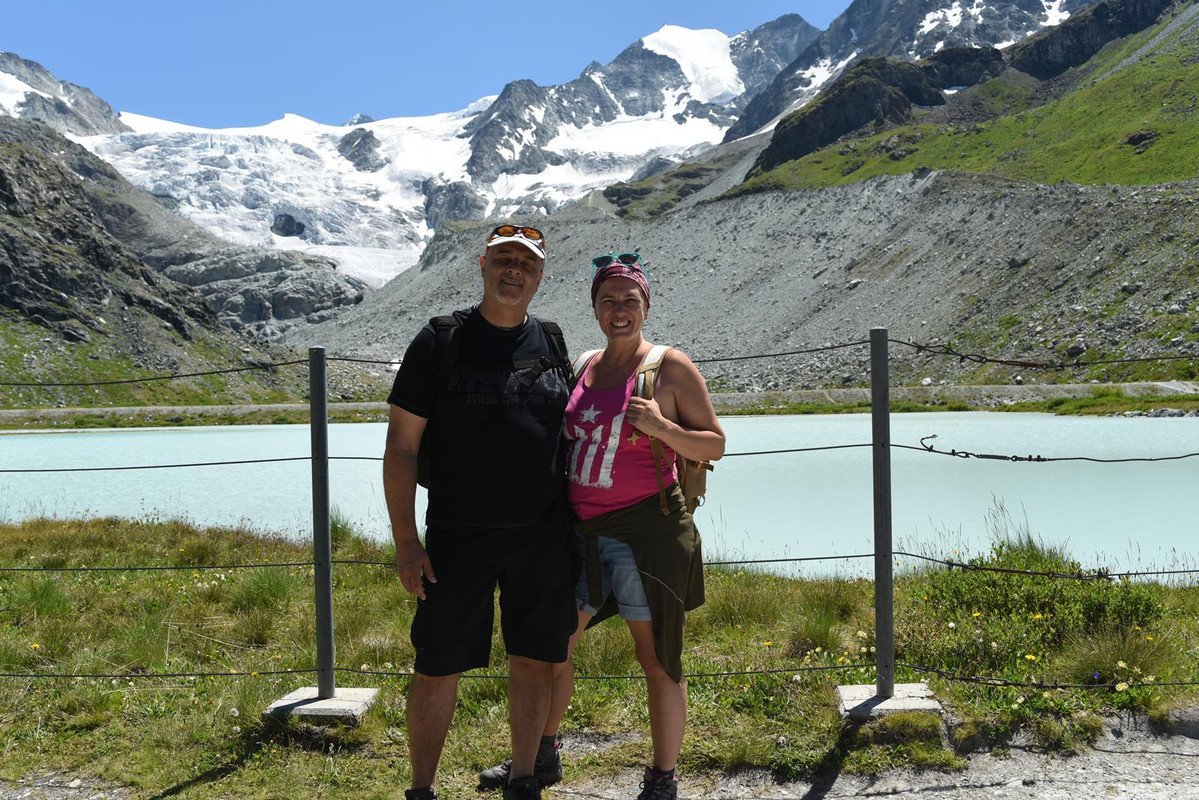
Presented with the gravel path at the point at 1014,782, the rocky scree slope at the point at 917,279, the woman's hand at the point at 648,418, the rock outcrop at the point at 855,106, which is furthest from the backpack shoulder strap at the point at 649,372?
the rock outcrop at the point at 855,106

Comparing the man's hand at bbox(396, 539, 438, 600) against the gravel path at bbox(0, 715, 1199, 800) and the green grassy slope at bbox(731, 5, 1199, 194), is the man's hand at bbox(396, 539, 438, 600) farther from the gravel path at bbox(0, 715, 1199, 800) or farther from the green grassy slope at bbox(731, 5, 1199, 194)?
the green grassy slope at bbox(731, 5, 1199, 194)

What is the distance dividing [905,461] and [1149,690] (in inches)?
672

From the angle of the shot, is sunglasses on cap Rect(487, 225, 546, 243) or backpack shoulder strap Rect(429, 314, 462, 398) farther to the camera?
sunglasses on cap Rect(487, 225, 546, 243)

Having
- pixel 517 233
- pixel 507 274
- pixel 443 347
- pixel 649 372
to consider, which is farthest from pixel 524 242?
pixel 649 372

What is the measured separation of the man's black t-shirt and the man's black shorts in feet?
0.27

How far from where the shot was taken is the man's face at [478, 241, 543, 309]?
145 inches

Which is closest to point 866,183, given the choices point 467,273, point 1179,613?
point 467,273

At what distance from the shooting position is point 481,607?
3656 millimetres

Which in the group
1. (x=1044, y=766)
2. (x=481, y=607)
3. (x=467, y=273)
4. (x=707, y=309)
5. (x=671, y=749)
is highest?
(x=467, y=273)

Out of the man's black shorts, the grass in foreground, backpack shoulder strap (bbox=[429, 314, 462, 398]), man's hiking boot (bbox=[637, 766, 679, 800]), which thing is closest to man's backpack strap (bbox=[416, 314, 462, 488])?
backpack shoulder strap (bbox=[429, 314, 462, 398])

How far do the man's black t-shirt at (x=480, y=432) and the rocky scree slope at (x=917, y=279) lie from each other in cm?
3725

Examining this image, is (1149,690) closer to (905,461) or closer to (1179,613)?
(1179,613)

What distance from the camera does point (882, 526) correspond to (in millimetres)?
4613

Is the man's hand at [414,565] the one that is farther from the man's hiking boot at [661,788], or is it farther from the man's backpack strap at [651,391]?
the man's hiking boot at [661,788]
